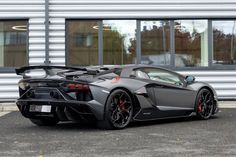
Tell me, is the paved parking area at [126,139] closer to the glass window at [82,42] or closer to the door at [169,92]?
the door at [169,92]

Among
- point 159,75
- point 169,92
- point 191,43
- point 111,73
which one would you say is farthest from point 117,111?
point 191,43

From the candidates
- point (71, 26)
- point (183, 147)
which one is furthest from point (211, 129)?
point (71, 26)

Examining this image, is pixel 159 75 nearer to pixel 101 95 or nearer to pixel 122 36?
pixel 101 95

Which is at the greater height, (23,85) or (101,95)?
(23,85)

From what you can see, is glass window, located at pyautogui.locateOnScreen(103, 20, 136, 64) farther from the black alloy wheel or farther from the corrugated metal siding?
the black alloy wheel

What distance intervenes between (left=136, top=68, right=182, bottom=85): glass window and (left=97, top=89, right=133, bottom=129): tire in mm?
801

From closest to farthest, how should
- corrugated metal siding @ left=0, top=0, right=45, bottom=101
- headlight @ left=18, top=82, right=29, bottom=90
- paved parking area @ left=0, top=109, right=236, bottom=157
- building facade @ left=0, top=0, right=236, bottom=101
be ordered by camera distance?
paved parking area @ left=0, top=109, right=236, bottom=157
headlight @ left=18, top=82, right=29, bottom=90
corrugated metal siding @ left=0, top=0, right=45, bottom=101
building facade @ left=0, top=0, right=236, bottom=101

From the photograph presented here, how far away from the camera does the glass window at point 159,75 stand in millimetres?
9857

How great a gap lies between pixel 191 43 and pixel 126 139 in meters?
7.75

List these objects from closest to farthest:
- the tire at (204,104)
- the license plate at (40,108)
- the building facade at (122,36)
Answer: the license plate at (40,108), the tire at (204,104), the building facade at (122,36)

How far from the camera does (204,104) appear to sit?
10656 millimetres

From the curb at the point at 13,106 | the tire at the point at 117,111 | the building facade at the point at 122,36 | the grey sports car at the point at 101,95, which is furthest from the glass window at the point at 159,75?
the building facade at the point at 122,36

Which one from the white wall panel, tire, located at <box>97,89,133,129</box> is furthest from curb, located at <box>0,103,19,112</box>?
the white wall panel

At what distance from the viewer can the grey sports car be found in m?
8.70
